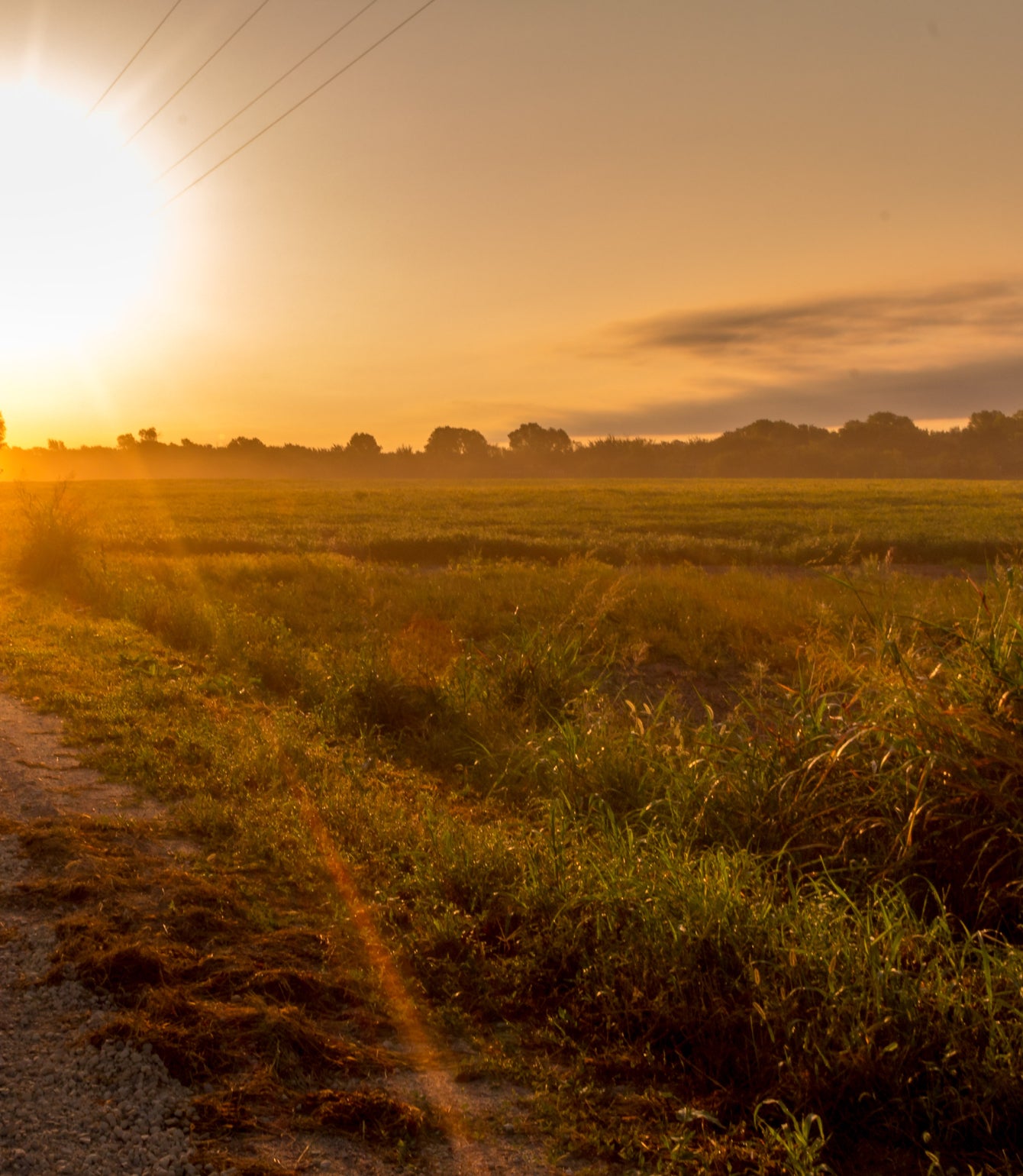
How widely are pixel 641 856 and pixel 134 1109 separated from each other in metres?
2.75

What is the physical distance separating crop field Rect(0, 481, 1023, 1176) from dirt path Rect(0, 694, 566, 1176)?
13cm

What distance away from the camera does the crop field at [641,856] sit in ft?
11.6

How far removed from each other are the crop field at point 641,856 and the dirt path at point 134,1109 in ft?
0.44

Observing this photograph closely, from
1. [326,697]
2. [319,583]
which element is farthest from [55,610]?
[326,697]

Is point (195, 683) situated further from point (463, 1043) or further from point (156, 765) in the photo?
point (463, 1043)

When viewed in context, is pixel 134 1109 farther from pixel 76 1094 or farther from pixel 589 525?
pixel 589 525

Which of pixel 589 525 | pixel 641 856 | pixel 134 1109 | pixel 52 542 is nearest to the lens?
pixel 134 1109

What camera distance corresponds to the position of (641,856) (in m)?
5.23

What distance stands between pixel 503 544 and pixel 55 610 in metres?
14.1

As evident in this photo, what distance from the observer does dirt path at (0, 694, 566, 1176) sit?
3109 millimetres

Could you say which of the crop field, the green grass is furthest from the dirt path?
the green grass

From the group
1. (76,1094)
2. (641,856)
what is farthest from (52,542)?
(76,1094)

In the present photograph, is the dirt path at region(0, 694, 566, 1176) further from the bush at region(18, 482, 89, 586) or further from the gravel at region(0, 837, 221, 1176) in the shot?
the bush at region(18, 482, 89, 586)

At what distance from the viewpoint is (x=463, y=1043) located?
405cm
